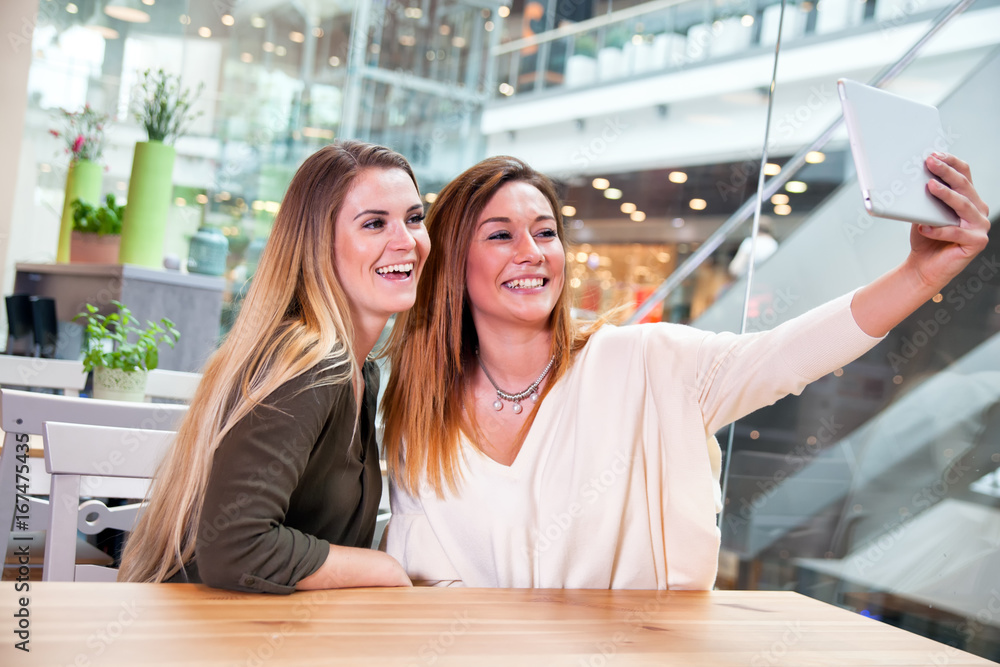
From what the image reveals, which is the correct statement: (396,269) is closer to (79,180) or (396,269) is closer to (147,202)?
(147,202)

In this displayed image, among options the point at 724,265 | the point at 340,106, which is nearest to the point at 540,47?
the point at 340,106

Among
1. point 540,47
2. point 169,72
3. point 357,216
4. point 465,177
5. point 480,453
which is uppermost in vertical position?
point 540,47

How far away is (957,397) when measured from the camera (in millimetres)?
2344

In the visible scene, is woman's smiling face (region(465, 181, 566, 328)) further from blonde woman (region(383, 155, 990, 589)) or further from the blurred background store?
the blurred background store

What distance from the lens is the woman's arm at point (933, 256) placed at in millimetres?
1042

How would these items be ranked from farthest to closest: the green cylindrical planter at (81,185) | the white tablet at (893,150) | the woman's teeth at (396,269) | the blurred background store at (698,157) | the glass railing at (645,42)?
the glass railing at (645,42) < the green cylindrical planter at (81,185) < the blurred background store at (698,157) < the woman's teeth at (396,269) < the white tablet at (893,150)

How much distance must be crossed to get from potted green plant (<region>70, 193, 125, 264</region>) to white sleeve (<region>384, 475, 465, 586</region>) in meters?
2.71

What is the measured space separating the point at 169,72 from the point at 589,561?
237 inches

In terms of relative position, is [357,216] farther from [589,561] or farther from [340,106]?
[340,106]

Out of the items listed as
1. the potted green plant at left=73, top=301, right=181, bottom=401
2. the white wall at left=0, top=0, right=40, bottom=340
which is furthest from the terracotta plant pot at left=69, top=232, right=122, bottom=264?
the potted green plant at left=73, top=301, right=181, bottom=401

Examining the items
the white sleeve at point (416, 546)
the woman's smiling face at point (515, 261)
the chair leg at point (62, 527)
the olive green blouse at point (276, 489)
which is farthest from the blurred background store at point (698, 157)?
the chair leg at point (62, 527)

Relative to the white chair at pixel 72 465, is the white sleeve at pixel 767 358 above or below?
above

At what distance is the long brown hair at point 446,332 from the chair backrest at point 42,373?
1632 mm

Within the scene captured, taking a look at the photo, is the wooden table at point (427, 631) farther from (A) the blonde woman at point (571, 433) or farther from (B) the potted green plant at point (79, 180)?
(B) the potted green plant at point (79, 180)
